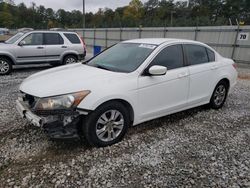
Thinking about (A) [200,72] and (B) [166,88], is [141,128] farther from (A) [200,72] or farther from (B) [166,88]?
(A) [200,72]

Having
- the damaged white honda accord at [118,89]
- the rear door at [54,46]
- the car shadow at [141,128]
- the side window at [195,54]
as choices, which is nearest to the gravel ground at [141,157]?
the car shadow at [141,128]

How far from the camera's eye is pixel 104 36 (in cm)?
2317

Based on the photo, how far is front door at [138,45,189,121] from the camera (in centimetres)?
384

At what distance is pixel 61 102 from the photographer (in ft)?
10.5

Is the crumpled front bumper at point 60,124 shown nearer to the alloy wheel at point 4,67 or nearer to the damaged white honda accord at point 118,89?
the damaged white honda accord at point 118,89

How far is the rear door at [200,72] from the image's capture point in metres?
4.61

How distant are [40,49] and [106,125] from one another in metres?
7.10

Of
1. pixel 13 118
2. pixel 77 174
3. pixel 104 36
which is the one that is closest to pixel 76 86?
pixel 77 174

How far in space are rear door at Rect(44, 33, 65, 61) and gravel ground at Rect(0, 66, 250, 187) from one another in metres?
5.49

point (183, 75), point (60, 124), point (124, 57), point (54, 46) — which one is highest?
point (124, 57)

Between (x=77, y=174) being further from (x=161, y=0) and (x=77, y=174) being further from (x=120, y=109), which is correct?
(x=161, y=0)

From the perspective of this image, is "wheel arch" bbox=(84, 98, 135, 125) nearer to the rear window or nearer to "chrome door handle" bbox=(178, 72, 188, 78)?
"chrome door handle" bbox=(178, 72, 188, 78)

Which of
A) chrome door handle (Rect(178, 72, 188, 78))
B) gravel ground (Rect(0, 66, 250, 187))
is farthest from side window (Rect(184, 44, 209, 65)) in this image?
gravel ground (Rect(0, 66, 250, 187))

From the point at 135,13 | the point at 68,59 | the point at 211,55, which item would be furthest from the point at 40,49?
the point at 135,13
